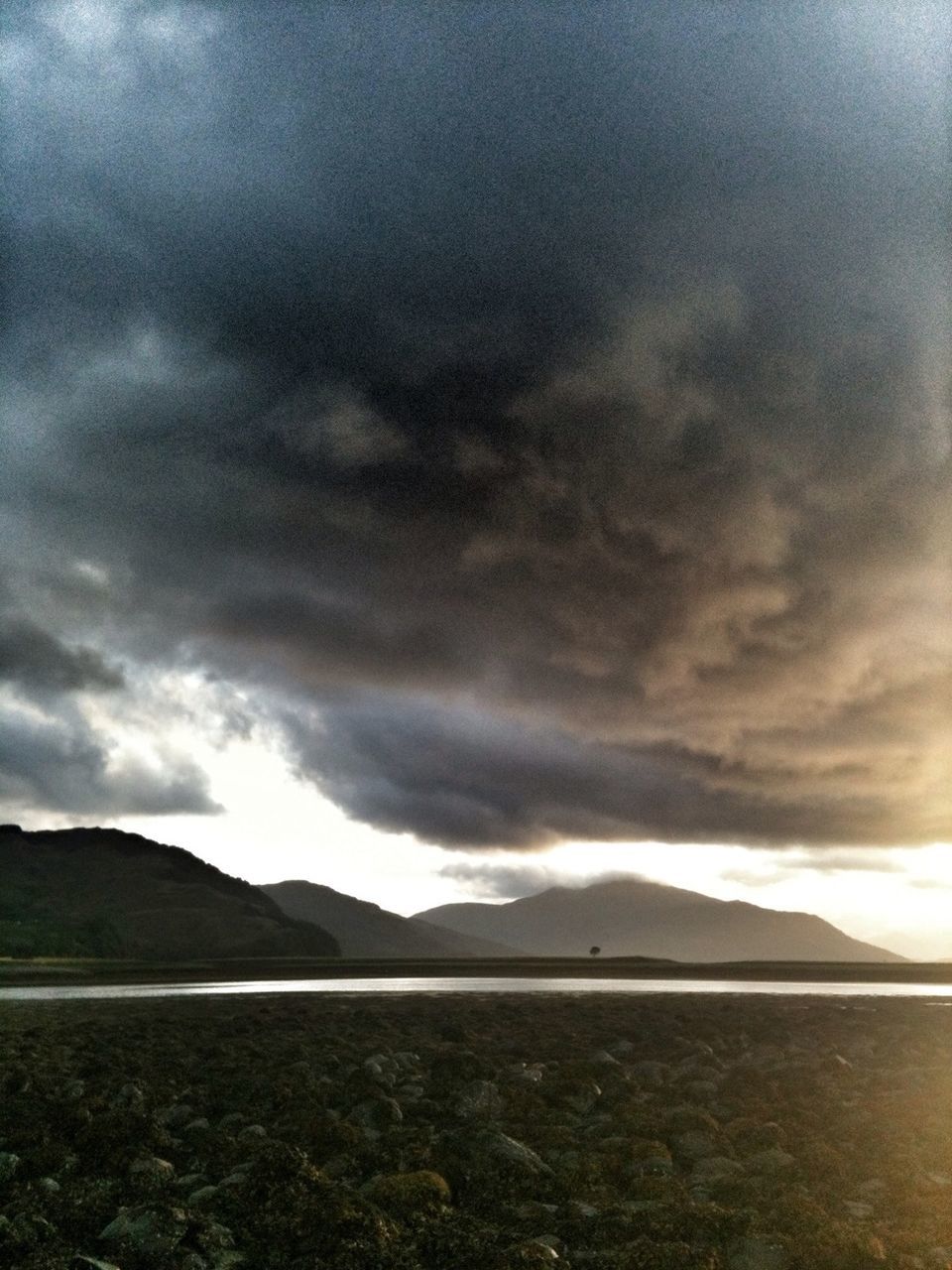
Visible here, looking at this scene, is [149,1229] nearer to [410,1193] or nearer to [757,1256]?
[410,1193]

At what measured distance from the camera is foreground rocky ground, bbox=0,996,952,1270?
1034 centimetres

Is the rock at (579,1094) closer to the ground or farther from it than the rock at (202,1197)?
farther from it

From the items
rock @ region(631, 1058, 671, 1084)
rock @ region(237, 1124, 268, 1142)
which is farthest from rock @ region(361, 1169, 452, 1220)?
rock @ region(631, 1058, 671, 1084)

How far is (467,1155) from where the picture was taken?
13.6m

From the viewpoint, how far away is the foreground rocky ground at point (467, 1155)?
10344 mm

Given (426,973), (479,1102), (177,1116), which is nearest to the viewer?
(177,1116)

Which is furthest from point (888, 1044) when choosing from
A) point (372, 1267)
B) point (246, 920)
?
point (246, 920)

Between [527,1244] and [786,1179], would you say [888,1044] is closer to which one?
[786,1179]

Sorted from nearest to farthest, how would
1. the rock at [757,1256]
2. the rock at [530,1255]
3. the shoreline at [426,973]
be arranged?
the rock at [530,1255] < the rock at [757,1256] < the shoreline at [426,973]

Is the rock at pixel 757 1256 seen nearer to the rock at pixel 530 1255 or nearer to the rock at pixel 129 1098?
the rock at pixel 530 1255

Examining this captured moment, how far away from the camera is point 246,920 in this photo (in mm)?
195625

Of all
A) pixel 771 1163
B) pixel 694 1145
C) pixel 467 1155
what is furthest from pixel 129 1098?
pixel 771 1163

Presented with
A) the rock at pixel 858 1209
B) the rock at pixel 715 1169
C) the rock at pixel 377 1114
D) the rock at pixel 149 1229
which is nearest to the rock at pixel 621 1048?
the rock at pixel 377 1114

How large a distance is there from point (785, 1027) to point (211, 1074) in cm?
1982
